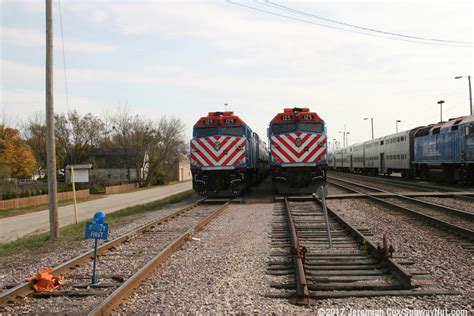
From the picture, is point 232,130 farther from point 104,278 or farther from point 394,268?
point 394,268

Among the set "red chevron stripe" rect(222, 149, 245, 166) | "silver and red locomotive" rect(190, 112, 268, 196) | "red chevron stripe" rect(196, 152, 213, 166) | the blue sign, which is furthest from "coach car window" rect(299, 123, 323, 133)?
the blue sign

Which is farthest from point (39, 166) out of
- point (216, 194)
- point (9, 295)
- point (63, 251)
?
point (9, 295)

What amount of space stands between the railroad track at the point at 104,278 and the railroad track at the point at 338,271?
1.86 m

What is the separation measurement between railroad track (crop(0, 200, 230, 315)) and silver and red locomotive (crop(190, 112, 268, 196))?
28.4 ft

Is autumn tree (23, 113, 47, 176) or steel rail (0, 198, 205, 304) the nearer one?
steel rail (0, 198, 205, 304)

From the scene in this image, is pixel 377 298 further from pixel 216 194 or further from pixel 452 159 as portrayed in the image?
pixel 452 159

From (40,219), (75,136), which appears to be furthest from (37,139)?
(40,219)

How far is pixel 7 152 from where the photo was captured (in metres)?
53.0

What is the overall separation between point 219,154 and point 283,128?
2.97m

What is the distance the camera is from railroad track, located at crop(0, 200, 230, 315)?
5422 mm

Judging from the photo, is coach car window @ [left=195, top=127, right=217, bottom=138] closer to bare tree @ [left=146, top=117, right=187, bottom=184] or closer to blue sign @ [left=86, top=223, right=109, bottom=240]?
blue sign @ [left=86, top=223, right=109, bottom=240]

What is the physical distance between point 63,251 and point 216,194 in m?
11.2

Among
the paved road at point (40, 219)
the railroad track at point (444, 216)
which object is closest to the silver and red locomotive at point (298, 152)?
the railroad track at point (444, 216)

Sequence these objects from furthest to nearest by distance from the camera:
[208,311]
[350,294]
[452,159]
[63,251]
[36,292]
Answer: [452,159]
[63,251]
[36,292]
[350,294]
[208,311]
